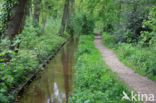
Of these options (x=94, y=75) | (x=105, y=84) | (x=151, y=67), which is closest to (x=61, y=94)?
(x=94, y=75)

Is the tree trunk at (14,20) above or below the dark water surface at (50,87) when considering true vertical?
above

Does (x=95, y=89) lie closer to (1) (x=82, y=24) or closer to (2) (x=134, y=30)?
(2) (x=134, y=30)

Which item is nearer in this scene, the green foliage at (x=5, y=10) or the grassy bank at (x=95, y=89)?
Answer: the grassy bank at (x=95, y=89)

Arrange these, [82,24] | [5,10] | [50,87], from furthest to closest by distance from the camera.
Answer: [82,24] → [50,87] → [5,10]

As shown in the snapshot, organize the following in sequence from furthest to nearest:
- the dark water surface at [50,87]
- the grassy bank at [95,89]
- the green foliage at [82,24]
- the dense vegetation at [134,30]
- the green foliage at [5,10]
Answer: the green foliage at [82,24] → the dense vegetation at [134,30] → the green foliage at [5,10] → the dark water surface at [50,87] → the grassy bank at [95,89]

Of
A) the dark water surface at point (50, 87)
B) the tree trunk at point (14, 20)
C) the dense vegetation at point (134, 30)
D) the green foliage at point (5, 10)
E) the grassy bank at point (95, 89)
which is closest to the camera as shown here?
the grassy bank at point (95, 89)

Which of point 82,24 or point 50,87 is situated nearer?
point 50,87

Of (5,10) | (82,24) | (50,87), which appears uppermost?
(5,10)

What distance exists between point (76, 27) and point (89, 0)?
1508 cm

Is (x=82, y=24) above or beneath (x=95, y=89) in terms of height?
above

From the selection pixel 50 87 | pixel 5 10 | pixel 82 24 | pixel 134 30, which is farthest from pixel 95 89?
pixel 82 24

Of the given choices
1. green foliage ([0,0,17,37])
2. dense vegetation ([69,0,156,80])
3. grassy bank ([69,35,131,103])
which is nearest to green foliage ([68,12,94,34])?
dense vegetation ([69,0,156,80])

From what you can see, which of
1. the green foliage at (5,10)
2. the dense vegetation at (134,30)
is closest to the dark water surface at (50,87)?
the green foliage at (5,10)

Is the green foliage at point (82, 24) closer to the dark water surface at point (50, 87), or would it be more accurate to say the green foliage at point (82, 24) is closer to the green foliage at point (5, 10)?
the dark water surface at point (50, 87)
